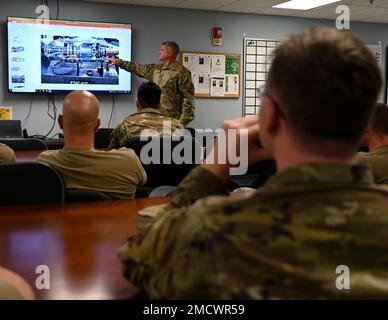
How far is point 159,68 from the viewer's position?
19.4ft

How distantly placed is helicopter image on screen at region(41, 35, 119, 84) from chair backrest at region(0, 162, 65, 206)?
4681 mm

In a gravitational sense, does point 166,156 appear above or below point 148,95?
below

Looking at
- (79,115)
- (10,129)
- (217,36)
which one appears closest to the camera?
(79,115)

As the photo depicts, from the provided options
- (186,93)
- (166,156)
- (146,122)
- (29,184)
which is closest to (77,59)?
(186,93)

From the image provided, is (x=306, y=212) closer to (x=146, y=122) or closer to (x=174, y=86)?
(x=146, y=122)

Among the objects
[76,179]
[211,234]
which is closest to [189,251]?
[211,234]

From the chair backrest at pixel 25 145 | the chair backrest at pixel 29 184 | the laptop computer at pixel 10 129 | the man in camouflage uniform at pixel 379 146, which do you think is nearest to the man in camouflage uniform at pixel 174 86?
the laptop computer at pixel 10 129

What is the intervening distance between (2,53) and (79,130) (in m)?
4.41

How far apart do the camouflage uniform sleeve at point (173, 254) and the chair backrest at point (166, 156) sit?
83.4 inches

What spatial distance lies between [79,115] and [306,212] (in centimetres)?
172

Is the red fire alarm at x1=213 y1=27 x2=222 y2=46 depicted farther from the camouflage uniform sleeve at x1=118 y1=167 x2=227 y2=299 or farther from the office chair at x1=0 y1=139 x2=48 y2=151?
the camouflage uniform sleeve at x1=118 y1=167 x2=227 y2=299

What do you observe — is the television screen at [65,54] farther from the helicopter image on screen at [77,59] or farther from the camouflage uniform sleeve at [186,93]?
the camouflage uniform sleeve at [186,93]

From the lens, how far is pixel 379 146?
→ 9.18 feet
